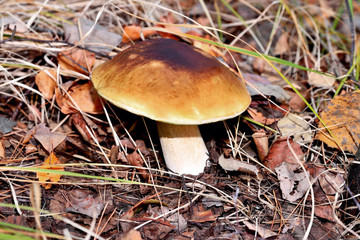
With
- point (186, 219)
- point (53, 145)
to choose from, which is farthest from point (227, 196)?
point (53, 145)

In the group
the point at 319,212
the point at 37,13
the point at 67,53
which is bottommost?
the point at 319,212

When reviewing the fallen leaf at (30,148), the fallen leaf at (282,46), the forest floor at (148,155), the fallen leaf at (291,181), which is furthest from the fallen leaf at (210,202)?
the fallen leaf at (282,46)

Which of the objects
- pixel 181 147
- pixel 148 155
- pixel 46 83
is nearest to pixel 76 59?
pixel 46 83

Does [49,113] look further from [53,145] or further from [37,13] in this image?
[37,13]

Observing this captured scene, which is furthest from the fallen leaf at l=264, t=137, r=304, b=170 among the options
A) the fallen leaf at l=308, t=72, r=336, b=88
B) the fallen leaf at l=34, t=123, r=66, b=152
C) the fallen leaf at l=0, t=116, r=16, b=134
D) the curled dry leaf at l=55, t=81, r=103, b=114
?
the fallen leaf at l=0, t=116, r=16, b=134

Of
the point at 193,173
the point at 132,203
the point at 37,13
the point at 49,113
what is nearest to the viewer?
the point at 132,203

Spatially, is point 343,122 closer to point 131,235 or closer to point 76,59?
point 131,235

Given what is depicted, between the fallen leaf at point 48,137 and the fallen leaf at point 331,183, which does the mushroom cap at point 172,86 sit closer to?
the fallen leaf at point 48,137

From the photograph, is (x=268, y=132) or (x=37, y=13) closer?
(x=268, y=132)
